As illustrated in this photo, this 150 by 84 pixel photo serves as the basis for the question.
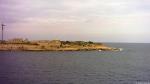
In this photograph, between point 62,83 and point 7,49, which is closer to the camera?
point 62,83

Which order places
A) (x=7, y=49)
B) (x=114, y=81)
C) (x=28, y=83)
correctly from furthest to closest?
(x=7, y=49)
(x=114, y=81)
(x=28, y=83)

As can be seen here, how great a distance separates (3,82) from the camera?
5756 cm

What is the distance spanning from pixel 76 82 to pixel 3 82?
42.9 ft

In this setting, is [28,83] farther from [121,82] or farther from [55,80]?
[121,82]

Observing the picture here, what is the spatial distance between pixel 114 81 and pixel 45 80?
1304 cm

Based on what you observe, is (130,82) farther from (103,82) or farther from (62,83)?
(62,83)

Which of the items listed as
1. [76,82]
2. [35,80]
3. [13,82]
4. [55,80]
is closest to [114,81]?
[76,82]

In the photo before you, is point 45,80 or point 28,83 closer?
point 28,83

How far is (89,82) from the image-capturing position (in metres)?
59.8

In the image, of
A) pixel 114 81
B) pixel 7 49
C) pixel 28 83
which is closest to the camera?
pixel 28 83

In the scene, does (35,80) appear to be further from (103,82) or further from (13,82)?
(103,82)

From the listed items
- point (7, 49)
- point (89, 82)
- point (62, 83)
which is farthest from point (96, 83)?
point (7, 49)

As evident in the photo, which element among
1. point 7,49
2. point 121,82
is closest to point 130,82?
point 121,82

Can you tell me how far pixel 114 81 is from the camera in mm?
61188
